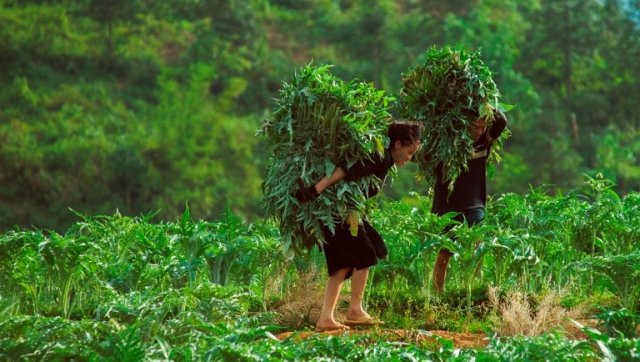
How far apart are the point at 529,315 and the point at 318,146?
64.1 inches

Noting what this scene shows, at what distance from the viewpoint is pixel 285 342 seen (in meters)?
6.19

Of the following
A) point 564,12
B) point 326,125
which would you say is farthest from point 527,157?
point 326,125

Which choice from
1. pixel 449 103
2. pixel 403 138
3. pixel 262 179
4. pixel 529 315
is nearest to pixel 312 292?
pixel 403 138

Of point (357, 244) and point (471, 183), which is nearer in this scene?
point (357, 244)

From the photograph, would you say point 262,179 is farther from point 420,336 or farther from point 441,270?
point 420,336

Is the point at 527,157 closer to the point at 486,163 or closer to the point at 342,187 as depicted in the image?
the point at 486,163

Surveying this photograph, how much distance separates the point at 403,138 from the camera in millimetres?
7848

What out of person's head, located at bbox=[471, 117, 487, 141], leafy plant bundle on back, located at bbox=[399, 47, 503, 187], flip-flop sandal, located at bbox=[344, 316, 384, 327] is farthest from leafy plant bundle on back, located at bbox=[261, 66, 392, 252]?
person's head, located at bbox=[471, 117, 487, 141]

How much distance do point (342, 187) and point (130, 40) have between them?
100 feet

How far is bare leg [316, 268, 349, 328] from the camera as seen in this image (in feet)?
25.4

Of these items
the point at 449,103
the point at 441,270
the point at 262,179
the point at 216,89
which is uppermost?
the point at 449,103

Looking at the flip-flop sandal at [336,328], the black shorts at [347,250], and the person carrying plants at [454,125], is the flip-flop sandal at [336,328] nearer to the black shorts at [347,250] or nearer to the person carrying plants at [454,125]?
the black shorts at [347,250]

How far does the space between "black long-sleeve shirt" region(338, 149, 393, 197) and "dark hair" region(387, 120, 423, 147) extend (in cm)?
11

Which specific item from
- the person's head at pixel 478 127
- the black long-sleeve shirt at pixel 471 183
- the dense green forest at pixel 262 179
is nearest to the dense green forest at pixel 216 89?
the dense green forest at pixel 262 179
